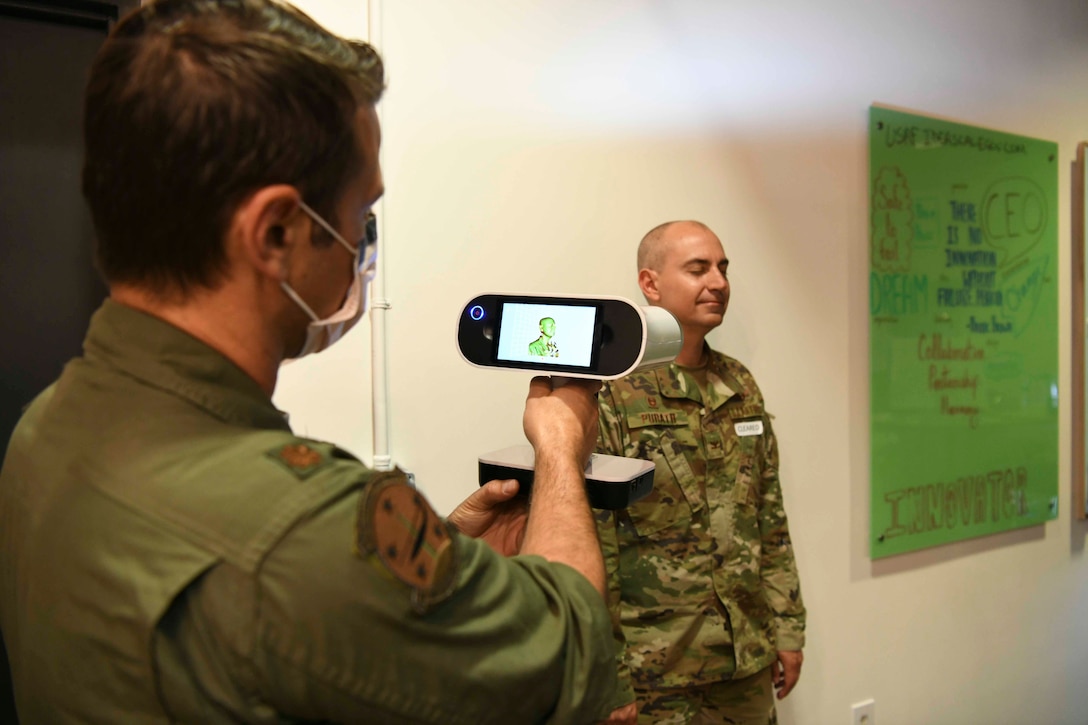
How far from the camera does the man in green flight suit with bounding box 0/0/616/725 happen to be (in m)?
0.50

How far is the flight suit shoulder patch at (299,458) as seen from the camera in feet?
1.76

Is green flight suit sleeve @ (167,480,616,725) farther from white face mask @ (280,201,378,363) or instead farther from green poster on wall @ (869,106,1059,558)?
green poster on wall @ (869,106,1059,558)

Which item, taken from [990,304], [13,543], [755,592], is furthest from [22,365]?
[990,304]

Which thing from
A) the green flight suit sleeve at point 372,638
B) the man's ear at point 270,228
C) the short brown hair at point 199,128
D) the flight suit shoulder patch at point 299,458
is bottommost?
the green flight suit sleeve at point 372,638

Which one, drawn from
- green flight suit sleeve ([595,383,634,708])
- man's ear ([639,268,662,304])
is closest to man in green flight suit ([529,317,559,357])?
green flight suit sleeve ([595,383,634,708])

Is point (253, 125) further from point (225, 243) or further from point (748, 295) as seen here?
point (748, 295)

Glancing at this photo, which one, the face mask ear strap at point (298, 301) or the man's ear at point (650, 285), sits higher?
the man's ear at point (650, 285)

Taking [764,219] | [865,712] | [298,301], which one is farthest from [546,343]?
[865,712]

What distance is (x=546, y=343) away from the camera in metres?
0.92

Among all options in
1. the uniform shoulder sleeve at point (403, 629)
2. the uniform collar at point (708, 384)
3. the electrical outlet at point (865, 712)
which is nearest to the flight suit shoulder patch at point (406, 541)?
the uniform shoulder sleeve at point (403, 629)

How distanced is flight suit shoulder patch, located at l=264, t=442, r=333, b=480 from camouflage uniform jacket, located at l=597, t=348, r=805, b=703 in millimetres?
1089

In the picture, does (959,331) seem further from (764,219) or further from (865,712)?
(865,712)

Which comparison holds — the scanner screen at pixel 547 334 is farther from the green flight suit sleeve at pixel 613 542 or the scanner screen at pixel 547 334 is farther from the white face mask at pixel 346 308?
the green flight suit sleeve at pixel 613 542

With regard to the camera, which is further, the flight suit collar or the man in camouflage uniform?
the man in camouflage uniform
